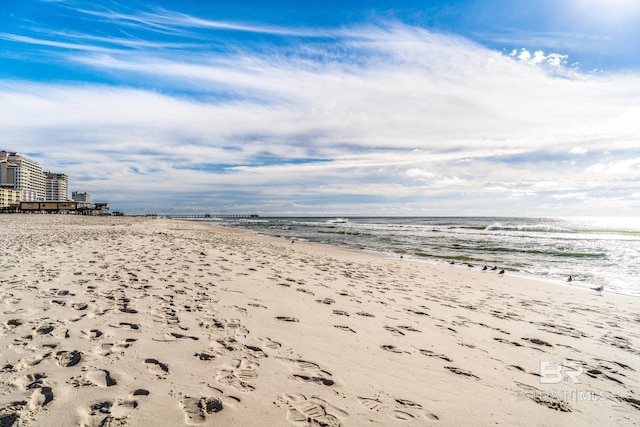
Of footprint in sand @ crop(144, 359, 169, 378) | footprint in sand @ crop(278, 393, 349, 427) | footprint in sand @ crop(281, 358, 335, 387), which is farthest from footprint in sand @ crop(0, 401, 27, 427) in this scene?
footprint in sand @ crop(281, 358, 335, 387)

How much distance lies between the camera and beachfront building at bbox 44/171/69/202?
168325 millimetres

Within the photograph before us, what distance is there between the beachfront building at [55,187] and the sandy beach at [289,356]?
677 feet

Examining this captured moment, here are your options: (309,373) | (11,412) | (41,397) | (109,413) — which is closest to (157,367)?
(109,413)

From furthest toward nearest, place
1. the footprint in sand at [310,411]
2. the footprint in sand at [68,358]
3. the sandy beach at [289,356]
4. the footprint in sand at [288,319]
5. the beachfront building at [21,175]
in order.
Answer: the beachfront building at [21,175] < the footprint in sand at [288,319] < the footprint in sand at [68,358] < the sandy beach at [289,356] < the footprint in sand at [310,411]

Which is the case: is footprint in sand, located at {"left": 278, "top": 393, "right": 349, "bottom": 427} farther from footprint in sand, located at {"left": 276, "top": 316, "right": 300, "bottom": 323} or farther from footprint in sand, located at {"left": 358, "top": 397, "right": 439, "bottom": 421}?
footprint in sand, located at {"left": 276, "top": 316, "right": 300, "bottom": 323}

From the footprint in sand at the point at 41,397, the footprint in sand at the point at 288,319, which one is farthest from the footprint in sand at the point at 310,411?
the footprint in sand at the point at 288,319

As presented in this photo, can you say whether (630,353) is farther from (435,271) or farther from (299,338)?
(435,271)

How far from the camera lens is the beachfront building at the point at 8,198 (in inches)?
3362

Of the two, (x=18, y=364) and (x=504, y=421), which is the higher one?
(x=18, y=364)

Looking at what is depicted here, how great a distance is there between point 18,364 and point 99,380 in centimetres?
90

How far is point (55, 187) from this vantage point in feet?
573

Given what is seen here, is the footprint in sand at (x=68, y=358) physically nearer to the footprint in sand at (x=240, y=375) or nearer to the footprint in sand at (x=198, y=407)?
the footprint in sand at (x=198, y=407)

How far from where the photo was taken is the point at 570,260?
57.7 feet

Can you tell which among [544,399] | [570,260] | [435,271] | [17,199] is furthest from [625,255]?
[17,199]
